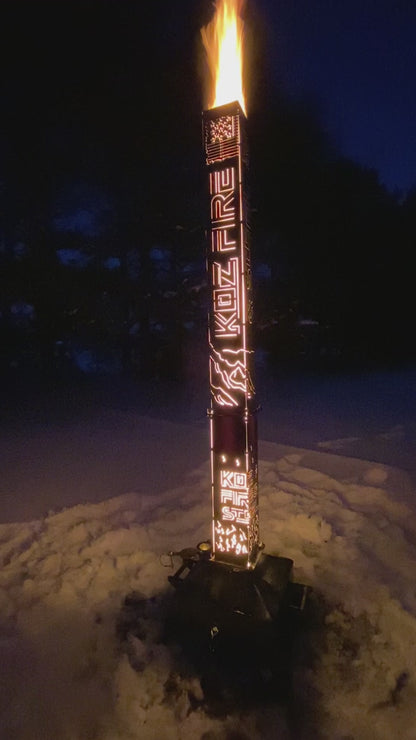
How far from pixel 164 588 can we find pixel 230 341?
8.57 ft

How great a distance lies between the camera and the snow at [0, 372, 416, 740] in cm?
278

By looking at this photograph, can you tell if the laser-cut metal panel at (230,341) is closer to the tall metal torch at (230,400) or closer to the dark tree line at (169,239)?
the tall metal torch at (230,400)

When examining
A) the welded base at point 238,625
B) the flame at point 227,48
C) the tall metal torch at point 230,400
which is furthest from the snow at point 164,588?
the flame at point 227,48

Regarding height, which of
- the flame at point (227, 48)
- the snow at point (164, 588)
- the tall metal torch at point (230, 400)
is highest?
the flame at point (227, 48)

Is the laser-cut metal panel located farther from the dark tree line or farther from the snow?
the dark tree line

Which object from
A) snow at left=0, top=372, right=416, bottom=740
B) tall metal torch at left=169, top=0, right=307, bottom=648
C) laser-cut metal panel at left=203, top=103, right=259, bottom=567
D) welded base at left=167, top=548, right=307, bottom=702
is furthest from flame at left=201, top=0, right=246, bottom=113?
snow at left=0, top=372, right=416, bottom=740

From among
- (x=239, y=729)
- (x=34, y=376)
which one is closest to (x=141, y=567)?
(x=239, y=729)

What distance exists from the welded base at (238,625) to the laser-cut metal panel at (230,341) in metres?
0.21

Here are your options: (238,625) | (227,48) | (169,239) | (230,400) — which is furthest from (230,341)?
(169,239)

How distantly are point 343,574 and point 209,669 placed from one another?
1.77 m

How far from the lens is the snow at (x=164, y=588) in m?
2.78

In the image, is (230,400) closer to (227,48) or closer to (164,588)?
(164,588)

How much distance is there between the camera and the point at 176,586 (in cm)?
374

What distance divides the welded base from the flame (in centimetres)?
413
